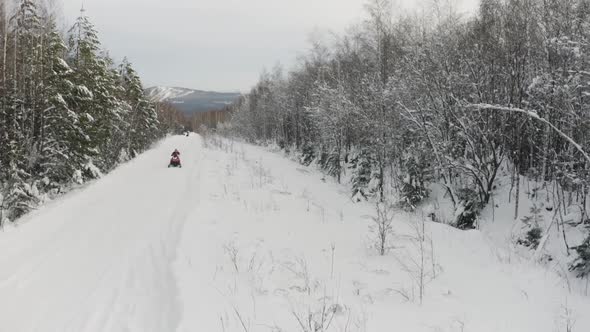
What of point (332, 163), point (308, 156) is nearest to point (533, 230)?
point (332, 163)

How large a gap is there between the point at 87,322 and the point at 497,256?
6526 mm

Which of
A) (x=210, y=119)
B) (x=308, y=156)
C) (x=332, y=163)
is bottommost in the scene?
(x=308, y=156)

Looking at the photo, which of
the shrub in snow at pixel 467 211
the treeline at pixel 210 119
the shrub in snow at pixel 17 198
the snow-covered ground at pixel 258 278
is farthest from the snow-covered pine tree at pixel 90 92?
the treeline at pixel 210 119

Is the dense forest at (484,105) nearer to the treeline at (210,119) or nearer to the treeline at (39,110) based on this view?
the treeline at (39,110)

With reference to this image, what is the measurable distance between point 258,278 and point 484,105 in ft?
12.7

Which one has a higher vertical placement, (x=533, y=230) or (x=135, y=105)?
(x=135, y=105)

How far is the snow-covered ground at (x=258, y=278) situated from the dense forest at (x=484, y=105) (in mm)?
1942

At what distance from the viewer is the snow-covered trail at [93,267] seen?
4.33m

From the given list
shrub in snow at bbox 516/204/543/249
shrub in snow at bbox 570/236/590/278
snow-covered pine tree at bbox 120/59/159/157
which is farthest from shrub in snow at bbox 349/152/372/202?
snow-covered pine tree at bbox 120/59/159/157

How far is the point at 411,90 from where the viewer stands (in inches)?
540

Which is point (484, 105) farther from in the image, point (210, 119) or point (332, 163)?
point (210, 119)

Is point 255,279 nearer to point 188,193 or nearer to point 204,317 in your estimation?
point 204,317

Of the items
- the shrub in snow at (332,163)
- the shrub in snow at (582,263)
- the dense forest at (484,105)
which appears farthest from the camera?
the shrub in snow at (332,163)

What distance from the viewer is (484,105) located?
4883 mm
